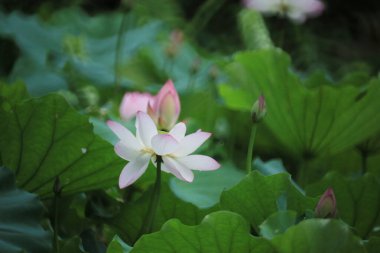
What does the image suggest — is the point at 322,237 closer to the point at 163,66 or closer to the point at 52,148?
the point at 52,148

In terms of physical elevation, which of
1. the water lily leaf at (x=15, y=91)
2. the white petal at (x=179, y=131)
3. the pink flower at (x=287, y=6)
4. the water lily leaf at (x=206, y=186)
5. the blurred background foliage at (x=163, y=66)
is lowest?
the blurred background foliage at (x=163, y=66)

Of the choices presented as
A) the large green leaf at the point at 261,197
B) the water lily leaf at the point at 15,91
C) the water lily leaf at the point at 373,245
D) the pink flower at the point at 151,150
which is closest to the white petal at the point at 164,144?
the pink flower at the point at 151,150

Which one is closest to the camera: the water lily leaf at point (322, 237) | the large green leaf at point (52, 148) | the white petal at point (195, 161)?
the water lily leaf at point (322, 237)

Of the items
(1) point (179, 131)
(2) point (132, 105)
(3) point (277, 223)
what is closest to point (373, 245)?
(3) point (277, 223)

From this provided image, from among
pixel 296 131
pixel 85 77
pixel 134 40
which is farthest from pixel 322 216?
pixel 134 40

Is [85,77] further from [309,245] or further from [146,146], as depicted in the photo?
[309,245]

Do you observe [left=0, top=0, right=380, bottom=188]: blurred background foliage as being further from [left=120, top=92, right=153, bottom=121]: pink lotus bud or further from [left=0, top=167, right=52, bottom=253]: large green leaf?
[left=0, top=167, right=52, bottom=253]: large green leaf

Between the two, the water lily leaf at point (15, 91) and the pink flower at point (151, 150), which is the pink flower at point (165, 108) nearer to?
the pink flower at point (151, 150)
